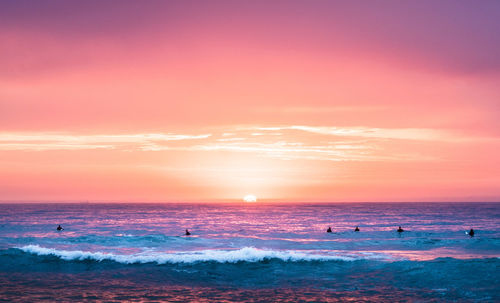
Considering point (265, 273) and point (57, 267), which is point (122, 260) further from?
point (265, 273)

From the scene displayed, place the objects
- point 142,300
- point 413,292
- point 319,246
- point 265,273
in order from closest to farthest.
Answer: point 142,300 < point 413,292 < point 265,273 < point 319,246

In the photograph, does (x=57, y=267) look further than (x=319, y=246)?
No

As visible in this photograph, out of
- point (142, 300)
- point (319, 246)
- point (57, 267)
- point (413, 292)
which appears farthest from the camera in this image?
point (319, 246)

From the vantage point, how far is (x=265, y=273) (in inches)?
1085

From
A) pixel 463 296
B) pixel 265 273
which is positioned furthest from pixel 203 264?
pixel 463 296

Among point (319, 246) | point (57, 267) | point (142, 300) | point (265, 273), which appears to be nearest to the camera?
point (142, 300)

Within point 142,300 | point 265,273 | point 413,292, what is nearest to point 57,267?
point 142,300

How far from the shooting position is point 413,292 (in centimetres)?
2172

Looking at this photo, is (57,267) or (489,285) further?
(57,267)

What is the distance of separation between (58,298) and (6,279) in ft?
22.1

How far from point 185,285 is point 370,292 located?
10.2 meters

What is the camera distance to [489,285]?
22906 mm

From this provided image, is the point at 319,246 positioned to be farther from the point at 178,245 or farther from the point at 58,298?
the point at 58,298

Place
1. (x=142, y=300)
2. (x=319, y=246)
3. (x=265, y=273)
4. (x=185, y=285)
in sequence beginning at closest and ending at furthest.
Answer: (x=142, y=300)
(x=185, y=285)
(x=265, y=273)
(x=319, y=246)
